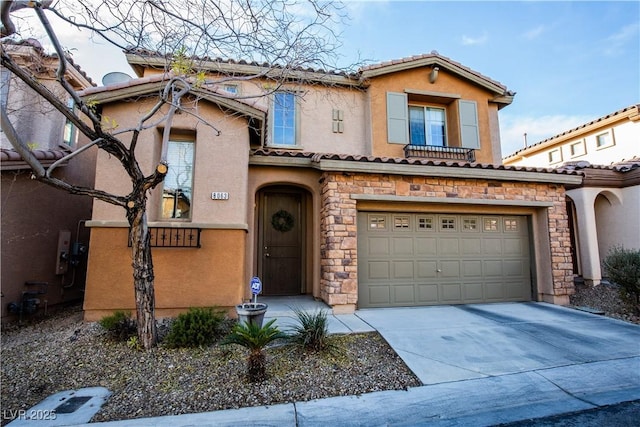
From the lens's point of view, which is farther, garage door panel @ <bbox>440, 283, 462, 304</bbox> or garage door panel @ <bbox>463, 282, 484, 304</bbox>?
garage door panel @ <bbox>463, 282, 484, 304</bbox>

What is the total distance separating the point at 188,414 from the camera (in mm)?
3211

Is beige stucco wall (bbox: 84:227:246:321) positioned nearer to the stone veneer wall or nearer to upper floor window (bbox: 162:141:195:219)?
upper floor window (bbox: 162:141:195:219)

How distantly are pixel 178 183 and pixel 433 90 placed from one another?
26.8 feet

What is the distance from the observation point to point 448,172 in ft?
23.8

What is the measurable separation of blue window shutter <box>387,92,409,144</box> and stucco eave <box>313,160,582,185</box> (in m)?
2.59

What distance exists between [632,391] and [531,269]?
4637 mm

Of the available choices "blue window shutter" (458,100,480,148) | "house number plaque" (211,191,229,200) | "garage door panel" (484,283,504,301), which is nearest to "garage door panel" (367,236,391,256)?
"garage door panel" (484,283,504,301)

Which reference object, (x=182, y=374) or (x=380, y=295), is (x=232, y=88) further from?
(x=182, y=374)

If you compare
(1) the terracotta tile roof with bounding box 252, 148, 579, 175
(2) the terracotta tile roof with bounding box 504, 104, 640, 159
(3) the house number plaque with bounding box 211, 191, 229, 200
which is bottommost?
(3) the house number plaque with bounding box 211, 191, 229, 200

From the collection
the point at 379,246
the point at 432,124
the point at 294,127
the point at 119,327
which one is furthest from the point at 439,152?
the point at 119,327

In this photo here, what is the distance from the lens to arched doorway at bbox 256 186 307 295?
26.9ft

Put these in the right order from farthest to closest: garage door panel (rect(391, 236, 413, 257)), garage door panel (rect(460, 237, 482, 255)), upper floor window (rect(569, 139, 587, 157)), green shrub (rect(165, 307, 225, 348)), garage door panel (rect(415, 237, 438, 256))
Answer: upper floor window (rect(569, 139, 587, 157))
garage door panel (rect(460, 237, 482, 255))
garage door panel (rect(415, 237, 438, 256))
garage door panel (rect(391, 236, 413, 257))
green shrub (rect(165, 307, 225, 348))

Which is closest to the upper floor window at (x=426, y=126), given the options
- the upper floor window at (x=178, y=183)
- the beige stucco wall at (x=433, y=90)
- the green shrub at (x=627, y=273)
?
the beige stucco wall at (x=433, y=90)

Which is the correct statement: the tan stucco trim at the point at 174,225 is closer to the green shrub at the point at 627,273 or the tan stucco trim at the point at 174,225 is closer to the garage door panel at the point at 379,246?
the garage door panel at the point at 379,246
